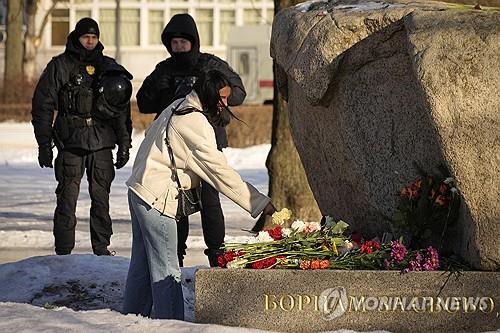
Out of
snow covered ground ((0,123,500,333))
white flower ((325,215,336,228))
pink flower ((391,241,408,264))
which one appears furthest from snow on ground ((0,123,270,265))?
pink flower ((391,241,408,264))

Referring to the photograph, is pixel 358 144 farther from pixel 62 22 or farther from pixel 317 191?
pixel 62 22

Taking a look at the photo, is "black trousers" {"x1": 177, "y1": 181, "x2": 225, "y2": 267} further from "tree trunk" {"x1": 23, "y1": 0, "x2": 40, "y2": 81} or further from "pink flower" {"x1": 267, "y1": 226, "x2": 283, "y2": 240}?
"tree trunk" {"x1": 23, "y1": 0, "x2": 40, "y2": 81}

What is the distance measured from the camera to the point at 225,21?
46469mm

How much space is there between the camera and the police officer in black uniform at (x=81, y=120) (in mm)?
9914

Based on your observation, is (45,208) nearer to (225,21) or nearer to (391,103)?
(391,103)

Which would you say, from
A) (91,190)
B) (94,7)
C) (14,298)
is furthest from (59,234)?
(94,7)

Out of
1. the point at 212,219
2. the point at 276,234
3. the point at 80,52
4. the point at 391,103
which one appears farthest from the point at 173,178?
the point at 80,52

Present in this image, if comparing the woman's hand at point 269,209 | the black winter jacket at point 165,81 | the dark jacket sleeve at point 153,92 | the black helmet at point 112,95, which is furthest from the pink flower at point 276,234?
the black helmet at point 112,95

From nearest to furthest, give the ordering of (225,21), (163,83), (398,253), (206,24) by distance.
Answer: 1. (398,253)
2. (163,83)
3. (225,21)
4. (206,24)

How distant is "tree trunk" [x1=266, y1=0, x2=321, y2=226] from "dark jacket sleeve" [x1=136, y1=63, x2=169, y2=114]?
11.3 feet

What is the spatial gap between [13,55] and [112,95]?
2743 cm

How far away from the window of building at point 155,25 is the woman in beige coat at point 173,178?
39742 millimetres

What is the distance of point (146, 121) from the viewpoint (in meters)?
26.6

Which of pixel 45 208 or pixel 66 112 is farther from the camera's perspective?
pixel 45 208
